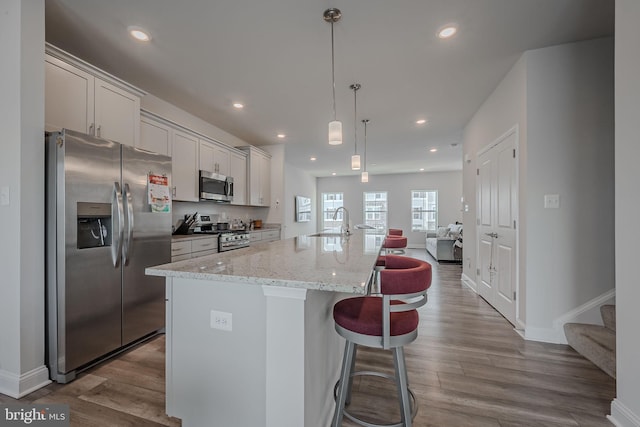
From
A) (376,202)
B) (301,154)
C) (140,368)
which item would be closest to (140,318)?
(140,368)

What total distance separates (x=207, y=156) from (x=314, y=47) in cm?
234

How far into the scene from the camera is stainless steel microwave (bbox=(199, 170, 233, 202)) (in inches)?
151

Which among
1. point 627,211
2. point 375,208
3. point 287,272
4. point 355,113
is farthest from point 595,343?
point 375,208

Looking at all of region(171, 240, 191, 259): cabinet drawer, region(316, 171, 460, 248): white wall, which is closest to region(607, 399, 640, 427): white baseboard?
region(171, 240, 191, 259): cabinet drawer

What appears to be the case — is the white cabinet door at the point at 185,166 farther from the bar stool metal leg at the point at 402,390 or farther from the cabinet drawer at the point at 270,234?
the bar stool metal leg at the point at 402,390

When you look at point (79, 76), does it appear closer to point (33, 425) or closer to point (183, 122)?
point (183, 122)

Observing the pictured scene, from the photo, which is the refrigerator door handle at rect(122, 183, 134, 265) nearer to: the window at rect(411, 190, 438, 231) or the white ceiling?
the white ceiling

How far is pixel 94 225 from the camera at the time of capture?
6.82 ft

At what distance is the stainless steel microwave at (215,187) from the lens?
3842mm

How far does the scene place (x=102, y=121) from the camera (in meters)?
2.39

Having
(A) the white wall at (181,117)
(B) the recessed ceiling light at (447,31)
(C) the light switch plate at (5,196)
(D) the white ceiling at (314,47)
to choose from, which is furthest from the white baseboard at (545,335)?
(A) the white wall at (181,117)

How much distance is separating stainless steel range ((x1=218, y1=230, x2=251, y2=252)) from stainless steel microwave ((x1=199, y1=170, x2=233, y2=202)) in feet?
1.98

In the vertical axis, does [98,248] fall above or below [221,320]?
above

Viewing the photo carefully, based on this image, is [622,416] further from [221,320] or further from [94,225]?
[94,225]
